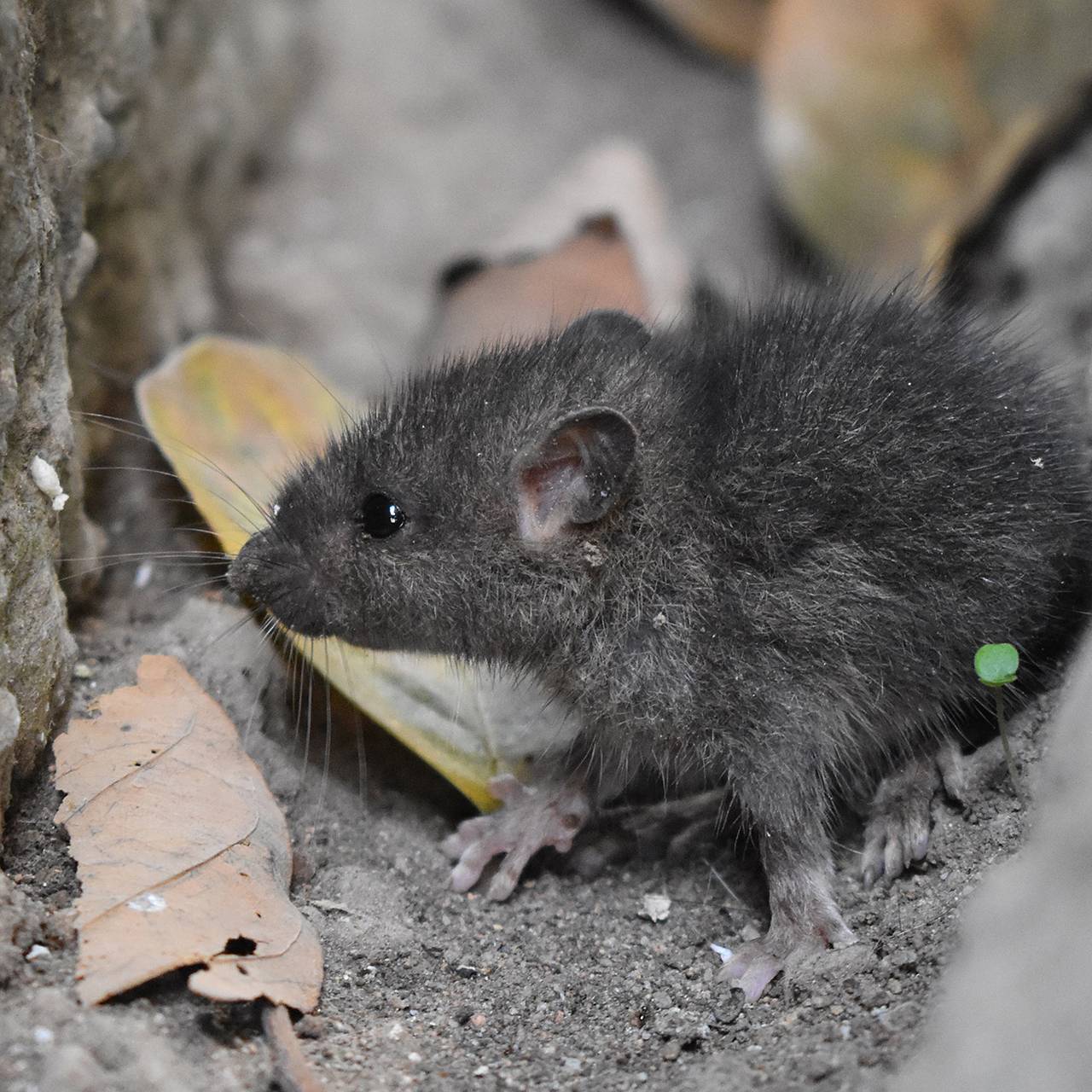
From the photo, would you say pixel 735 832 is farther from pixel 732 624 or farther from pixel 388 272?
pixel 388 272

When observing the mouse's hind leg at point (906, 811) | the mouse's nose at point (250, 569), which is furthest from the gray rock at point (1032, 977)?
the mouse's nose at point (250, 569)

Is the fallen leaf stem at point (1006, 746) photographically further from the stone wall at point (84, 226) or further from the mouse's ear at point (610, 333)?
the stone wall at point (84, 226)

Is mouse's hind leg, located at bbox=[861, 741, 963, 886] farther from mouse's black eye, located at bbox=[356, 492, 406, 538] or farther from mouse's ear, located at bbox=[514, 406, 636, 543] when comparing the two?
mouse's black eye, located at bbox=[356, 492, 406, 538]

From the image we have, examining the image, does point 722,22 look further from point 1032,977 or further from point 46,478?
point 1032,977

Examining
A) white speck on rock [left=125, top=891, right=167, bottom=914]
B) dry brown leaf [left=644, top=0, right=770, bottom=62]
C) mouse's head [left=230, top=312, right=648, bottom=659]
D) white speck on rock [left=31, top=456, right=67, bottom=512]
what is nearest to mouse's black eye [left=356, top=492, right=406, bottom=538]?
mouse's head [left=230, top=312, right=648, bottom=659]

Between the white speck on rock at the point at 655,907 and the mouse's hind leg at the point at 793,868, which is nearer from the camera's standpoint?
the mouse's hind leg at the point at 793,868

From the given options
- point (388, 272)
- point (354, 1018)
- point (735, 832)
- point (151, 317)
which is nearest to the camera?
point (354, 1018)

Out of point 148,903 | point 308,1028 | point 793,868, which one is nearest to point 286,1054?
point 308,1028

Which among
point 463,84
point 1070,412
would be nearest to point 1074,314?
point 1070,412
